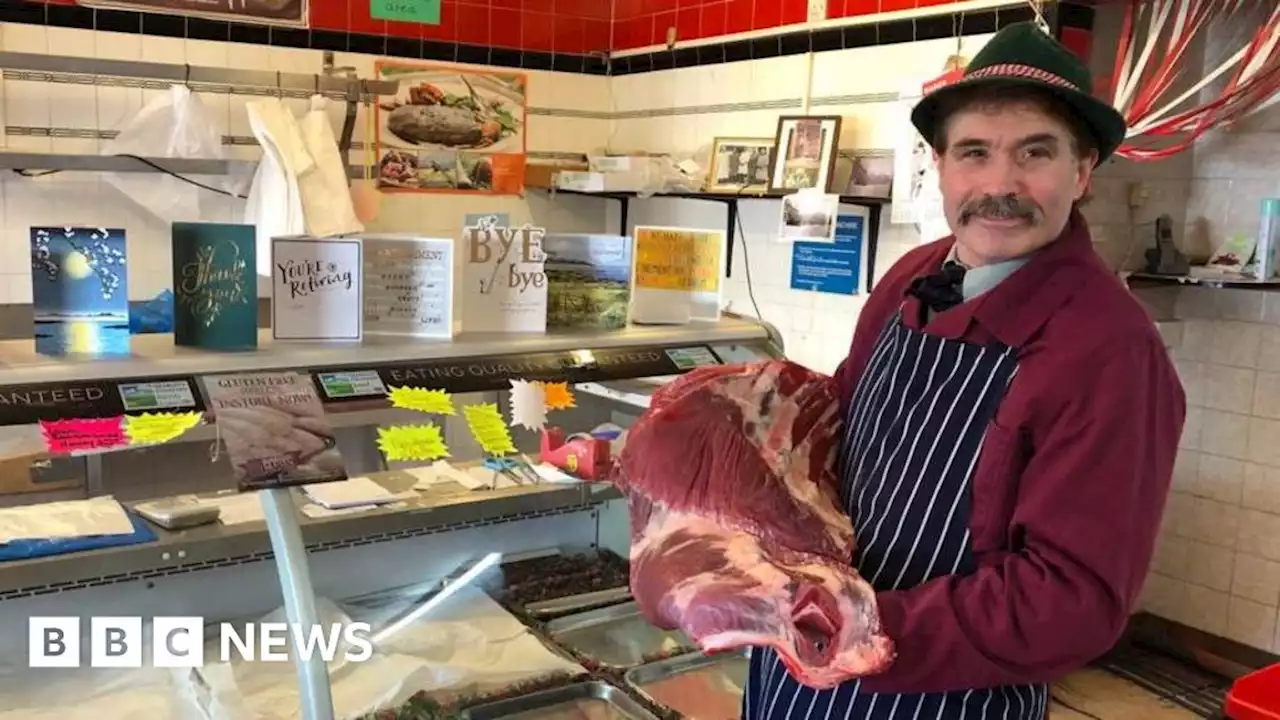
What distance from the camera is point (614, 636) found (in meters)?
2.37

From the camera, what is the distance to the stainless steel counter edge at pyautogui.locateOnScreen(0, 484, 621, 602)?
1903 mm

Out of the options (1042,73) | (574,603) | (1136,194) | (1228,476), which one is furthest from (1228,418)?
(1042,73)

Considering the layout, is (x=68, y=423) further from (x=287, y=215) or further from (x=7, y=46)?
(x=7, y=46)

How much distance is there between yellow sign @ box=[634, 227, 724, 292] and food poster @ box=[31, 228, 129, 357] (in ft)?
3.24

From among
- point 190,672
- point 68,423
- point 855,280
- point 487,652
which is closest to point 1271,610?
point 855,280

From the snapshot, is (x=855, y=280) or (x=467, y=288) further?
(x=855, y=280)

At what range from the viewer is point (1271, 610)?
360cm

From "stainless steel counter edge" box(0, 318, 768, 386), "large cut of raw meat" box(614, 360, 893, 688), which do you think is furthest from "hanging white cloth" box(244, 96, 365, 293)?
"large cut of raw meat" box(614, 360, 893, 688)

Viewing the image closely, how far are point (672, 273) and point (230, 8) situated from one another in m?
2.88

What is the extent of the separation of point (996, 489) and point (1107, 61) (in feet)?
8.88

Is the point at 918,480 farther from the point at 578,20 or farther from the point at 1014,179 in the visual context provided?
the point at 578,20

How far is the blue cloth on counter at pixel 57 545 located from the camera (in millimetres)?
1896

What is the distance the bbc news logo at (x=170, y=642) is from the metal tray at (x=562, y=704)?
0.93ft

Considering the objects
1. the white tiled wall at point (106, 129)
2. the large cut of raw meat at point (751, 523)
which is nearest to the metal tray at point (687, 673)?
the large cut of raw meat at point (751, 523)
